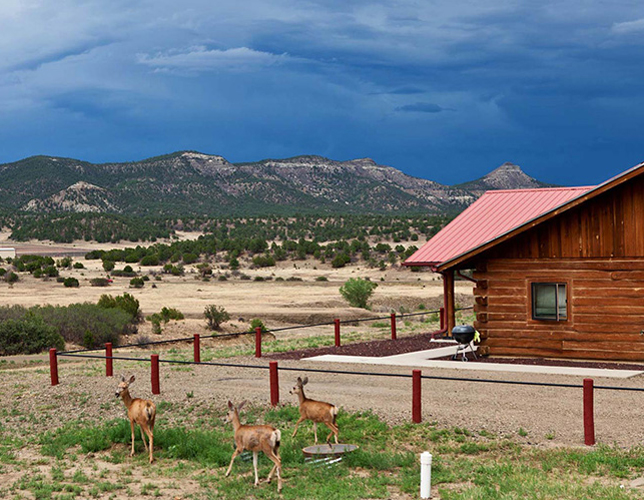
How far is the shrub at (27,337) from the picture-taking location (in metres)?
29.3

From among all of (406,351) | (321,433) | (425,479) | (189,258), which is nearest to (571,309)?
(406,351)

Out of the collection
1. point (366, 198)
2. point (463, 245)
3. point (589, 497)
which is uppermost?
point (366, 198)

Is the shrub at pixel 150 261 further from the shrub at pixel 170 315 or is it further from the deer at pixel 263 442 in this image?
the deer at pixel 263 442

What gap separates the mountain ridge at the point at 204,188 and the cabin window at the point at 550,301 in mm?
120224

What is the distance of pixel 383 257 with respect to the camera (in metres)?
84.2

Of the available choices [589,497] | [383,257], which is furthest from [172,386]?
[383,257]

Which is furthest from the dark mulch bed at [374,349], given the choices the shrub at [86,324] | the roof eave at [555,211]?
the shrub at [86,324]

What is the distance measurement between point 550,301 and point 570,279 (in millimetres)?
807

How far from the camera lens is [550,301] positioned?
2116 cm

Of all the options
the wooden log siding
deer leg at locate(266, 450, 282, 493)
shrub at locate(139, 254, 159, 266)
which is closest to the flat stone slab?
the wooden log siding

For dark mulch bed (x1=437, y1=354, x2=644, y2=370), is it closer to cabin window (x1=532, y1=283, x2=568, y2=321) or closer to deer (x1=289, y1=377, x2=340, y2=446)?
cabin window (x1=532, y1=283, x2=568, y2=321)

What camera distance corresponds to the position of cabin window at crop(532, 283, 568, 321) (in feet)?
68.9

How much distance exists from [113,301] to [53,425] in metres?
26.2

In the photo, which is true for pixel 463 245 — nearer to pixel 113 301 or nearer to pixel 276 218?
pixel 113 301
